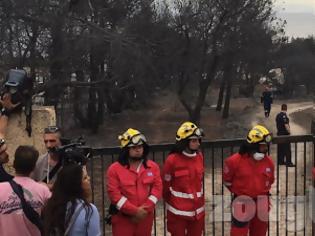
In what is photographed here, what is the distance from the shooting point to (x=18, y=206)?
4.08m

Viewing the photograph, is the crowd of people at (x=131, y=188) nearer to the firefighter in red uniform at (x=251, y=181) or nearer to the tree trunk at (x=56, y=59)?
the firefighter in red uniform at (x=251, y=181)

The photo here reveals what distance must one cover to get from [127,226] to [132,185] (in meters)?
0.40

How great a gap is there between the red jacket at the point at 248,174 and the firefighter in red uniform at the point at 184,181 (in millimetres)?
378

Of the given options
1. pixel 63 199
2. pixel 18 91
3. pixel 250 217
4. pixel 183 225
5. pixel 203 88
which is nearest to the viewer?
pixel 63 199

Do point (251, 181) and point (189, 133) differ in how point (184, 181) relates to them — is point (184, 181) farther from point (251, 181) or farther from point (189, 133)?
point (251, 181)

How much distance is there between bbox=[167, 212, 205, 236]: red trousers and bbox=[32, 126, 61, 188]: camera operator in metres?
1.40

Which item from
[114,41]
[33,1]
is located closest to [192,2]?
[114,41]

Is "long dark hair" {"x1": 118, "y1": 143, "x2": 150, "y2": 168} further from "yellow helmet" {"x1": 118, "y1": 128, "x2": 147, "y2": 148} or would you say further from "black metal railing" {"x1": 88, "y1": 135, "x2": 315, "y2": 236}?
"black metal railing" {"x1": 88, "y1": 135, "x2": 315, "y2": 236}

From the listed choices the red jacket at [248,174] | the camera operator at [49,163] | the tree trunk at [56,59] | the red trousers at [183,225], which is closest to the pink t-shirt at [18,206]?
the camera operator at [49,163]

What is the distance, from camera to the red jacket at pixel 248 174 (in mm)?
5812

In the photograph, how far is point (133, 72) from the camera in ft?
76.2

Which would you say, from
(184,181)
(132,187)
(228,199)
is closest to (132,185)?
(132,187)

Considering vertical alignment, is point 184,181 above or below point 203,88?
below

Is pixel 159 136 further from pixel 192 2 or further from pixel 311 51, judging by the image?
pixel 311 51
